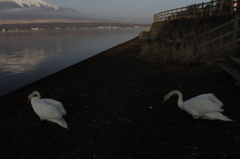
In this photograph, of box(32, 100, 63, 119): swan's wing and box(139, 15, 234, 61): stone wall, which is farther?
box(139, 15, 234, 61): stone wall

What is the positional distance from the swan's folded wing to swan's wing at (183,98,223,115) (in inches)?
131

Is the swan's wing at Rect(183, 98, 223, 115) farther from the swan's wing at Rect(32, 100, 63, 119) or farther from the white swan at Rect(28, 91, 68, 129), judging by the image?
the swan's wing at Rect(32, 100, 63, 119)

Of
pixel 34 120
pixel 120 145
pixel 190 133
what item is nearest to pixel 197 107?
pixel 190 133

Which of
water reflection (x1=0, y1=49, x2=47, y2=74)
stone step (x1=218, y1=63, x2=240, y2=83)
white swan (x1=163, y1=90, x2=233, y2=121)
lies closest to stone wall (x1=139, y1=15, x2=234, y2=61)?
stone step (x1=218, y1=63, x2=240, y2=83)

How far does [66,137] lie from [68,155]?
26.3 inches

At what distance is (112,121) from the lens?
5.00m

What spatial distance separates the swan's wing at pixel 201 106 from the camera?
4.15 metres

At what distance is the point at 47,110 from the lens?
463 centimetres

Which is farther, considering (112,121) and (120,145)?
(112,121)

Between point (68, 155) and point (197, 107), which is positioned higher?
point (197, 107)

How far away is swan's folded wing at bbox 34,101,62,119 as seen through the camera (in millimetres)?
4562

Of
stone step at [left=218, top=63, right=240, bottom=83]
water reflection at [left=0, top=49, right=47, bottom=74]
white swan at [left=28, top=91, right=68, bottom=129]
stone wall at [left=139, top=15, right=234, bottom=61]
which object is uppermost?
stone wall at [left=139, top=15, right=234, bottom=61]

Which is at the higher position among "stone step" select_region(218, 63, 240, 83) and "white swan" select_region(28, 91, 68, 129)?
"stone step" select_region(218, 63, 240, 83)

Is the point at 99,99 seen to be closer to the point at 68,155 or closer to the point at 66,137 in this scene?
the point at 66,137
